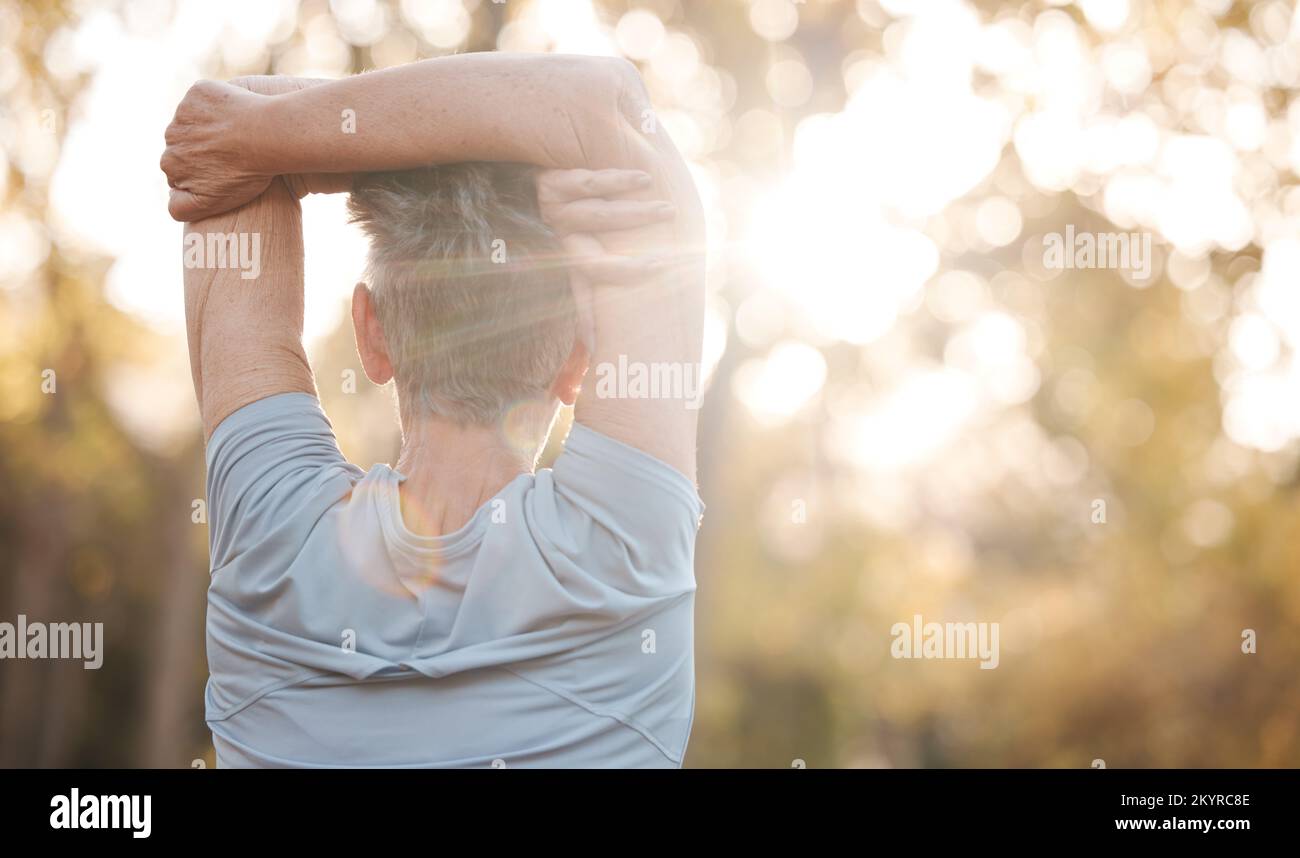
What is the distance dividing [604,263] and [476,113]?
29 cm

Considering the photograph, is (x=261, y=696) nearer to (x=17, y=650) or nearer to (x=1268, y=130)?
(x=1268, y=130)

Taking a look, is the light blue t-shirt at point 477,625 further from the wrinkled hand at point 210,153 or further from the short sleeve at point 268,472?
the wrinkled hand at point 210,153

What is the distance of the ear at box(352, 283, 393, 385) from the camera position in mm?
1883

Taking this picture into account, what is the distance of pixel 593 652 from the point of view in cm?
162

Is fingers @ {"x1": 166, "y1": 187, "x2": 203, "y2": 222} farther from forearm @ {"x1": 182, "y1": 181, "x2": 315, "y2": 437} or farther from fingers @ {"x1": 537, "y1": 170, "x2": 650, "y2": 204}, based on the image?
fingers @ {"x1": 537, "y1": 170, "x2": 650, "y2": 204}

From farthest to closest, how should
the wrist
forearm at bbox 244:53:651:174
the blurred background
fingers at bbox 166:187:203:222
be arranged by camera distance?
1. the blurred background
2. fingers at bbox 166:187:203:222
3. the wrist
4. forearm at bbox 244:53:651:174

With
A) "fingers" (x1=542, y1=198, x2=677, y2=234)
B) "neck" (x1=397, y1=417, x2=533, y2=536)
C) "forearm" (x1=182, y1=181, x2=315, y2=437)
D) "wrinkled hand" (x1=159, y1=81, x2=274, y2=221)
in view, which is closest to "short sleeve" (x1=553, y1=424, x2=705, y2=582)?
"neck" (x1=397, y1=417, x2=533, y2=536)

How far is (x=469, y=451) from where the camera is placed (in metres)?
1.79

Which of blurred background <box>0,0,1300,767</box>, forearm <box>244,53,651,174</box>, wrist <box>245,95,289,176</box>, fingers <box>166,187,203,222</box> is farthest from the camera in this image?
blurred background <box>0,0,1300,767</box>

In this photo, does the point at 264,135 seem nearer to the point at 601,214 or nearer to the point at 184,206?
the point at 184,206

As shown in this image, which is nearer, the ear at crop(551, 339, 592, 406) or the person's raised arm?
the person's raised arm

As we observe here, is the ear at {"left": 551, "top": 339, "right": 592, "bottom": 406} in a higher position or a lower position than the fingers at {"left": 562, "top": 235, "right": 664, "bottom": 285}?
lower

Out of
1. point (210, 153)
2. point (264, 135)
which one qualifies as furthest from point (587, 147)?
point (210, 153)

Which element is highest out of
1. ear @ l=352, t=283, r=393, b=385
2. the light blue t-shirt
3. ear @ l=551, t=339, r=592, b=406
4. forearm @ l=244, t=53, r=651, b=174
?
forearm @ l=244, t=53, r=651, b=174
